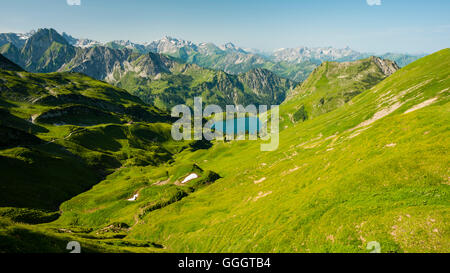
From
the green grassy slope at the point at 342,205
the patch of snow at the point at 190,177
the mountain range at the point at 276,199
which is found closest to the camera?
the green grassy slope at the point at 342,205

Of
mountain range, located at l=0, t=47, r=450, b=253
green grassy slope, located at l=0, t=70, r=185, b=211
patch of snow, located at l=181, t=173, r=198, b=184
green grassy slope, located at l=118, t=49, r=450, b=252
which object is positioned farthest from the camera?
patch of snow, located at l=181, t=173, r=198, b=184

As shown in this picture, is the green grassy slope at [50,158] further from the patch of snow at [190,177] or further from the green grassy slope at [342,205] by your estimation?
the green grassy slope at [342,205]

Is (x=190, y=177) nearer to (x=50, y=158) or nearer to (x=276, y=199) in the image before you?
(x=276, y=199)

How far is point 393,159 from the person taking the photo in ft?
124

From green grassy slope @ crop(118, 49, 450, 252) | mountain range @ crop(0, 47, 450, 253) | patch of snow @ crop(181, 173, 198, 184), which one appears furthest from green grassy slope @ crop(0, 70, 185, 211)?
green grassy slope @ crop(118, 49, 450, 252)

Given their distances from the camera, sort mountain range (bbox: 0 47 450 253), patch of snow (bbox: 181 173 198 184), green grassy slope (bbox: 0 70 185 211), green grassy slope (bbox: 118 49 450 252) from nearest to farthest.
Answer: green grassy slope (bbox: 118 49 450 252)
mountain range (bbox: 0 47 450 253)
green grassy slope (bbox: 0 70 185 211)
patch of snow (bbox: 181 173 198 184)

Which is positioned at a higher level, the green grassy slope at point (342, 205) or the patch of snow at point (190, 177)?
the green grassy slope at point (342, 205)

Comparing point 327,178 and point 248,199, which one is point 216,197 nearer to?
point 248,199

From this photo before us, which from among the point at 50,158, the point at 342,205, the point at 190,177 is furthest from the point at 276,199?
the point at 50,158

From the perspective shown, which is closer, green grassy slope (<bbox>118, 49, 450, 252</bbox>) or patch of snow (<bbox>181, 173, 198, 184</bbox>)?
green grassy slope (<bbox>118, 49, 450, 252</bbox>)

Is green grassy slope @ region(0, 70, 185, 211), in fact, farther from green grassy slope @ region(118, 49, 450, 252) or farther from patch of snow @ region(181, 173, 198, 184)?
green grassy slope @ region(118, 49, 450, 252)

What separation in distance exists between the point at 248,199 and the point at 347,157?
27.8 m

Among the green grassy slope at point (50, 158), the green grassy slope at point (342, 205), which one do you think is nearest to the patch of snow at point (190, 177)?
the green grassy slope at point (342, 205)

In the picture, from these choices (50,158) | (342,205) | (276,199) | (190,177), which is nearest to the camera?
(342,205)
